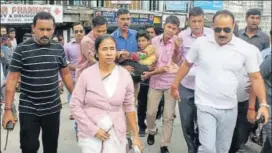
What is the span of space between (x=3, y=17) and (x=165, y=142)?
1275 centimetres

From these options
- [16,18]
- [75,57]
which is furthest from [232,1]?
[75,57]

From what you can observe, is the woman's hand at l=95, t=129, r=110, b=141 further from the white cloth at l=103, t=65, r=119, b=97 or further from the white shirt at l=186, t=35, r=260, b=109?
the white shirt at l=186, t=35, r=260, b=109

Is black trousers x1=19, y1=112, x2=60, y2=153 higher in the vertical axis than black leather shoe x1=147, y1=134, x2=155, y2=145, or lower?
higher

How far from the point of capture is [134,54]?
5.33 metres

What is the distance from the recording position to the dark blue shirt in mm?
5477

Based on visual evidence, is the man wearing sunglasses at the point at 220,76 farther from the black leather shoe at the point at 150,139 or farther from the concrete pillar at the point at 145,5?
the concrete pillar at the point at 145,5

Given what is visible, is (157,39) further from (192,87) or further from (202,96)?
(202,96)

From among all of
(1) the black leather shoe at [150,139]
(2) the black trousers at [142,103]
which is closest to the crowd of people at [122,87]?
(1) the black leather shoe at [150,139]

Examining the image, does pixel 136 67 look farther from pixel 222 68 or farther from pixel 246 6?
pixel 246 6

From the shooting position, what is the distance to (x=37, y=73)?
4.00 meters

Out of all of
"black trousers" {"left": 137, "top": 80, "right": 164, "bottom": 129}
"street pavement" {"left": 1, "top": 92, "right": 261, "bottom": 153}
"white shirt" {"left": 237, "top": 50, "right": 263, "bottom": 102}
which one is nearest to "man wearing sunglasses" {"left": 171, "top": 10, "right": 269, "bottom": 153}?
"white shirt" {"left": 237, "top": 50, "right": 263, "bottom": 102}

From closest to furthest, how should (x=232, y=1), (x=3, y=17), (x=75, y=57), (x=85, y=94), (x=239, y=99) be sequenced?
(x=85, y=94)
(x=239, y=99)
(x=75, y=57)
(x=3, y=17)
(x=232, y=1)

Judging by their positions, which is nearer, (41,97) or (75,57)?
(41,97)

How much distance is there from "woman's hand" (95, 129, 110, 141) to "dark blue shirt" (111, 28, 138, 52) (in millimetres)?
2040
